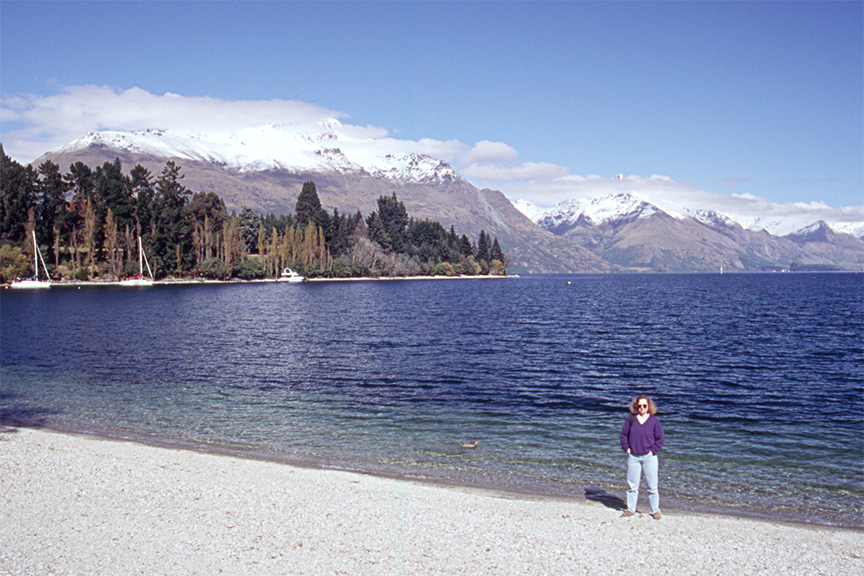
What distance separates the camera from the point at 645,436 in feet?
45.1

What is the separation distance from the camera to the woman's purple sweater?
13656 mm

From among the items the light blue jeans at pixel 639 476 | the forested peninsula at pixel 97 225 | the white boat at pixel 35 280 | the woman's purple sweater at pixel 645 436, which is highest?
the forested peninsula at pixel 97 225

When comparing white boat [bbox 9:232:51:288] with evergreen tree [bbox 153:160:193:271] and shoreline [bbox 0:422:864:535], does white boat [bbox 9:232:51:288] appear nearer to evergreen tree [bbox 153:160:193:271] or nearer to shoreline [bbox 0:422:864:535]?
evergreen tree [bbox 153:160:193:271]

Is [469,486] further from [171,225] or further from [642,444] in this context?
[171,225]

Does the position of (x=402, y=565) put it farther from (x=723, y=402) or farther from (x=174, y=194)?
(x=174, y=194)

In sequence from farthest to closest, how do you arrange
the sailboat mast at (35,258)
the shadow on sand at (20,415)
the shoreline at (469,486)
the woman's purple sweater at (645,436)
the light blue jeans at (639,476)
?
the sailboat mast at (35,258) → the shadow on sand at (20,415) → the shoreline at (469,486) → the light blue jeans at (639,476) → the woman's purple sweater at (645,436)

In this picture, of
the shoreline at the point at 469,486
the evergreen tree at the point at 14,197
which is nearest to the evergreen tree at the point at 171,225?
the evergreen tree at the point at 14,197

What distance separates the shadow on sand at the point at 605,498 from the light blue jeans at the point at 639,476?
1.15 meters

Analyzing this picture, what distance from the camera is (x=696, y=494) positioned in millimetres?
16906

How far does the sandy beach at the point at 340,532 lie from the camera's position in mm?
11281

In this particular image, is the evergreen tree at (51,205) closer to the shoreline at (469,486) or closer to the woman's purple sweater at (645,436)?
the shoreline at (469,486)

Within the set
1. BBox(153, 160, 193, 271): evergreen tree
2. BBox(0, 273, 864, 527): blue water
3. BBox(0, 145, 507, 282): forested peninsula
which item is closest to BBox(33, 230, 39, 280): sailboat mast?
BBox(0, 145, 507, 282): forested peninsula

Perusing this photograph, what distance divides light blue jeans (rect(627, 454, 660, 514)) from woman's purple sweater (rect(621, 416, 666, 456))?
0.79 ft

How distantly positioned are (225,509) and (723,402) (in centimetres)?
2418
